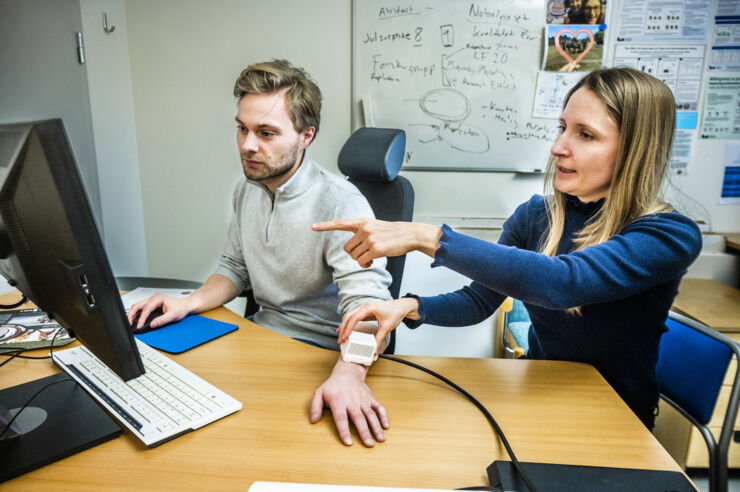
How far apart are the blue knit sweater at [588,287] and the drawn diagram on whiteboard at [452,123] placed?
3.97 feet

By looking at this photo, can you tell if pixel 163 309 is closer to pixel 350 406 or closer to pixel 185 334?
pixel 185 334

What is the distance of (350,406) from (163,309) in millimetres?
621

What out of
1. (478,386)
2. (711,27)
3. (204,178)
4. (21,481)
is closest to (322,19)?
(204,178)

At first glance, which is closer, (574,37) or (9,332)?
(9,332)

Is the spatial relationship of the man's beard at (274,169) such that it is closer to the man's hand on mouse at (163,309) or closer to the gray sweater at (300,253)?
the gray sweater at (300,253)

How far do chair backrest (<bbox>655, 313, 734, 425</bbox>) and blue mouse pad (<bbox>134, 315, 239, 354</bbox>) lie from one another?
1.06 m

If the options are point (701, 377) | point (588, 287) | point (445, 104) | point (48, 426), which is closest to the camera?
point (48, 426)

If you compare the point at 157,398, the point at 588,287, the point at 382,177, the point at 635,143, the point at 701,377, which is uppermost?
the point at 635,143

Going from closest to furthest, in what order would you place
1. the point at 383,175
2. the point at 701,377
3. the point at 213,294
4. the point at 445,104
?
the point at 701,377
the point at 213,294
the point at 383,175
the point at 445,104

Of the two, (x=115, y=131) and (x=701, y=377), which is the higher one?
(x=115, y=131)

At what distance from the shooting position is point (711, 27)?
89.1 inches

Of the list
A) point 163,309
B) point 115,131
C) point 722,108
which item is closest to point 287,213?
point 163,309

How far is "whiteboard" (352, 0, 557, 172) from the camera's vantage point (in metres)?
2.27

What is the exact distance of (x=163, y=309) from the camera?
111cm
